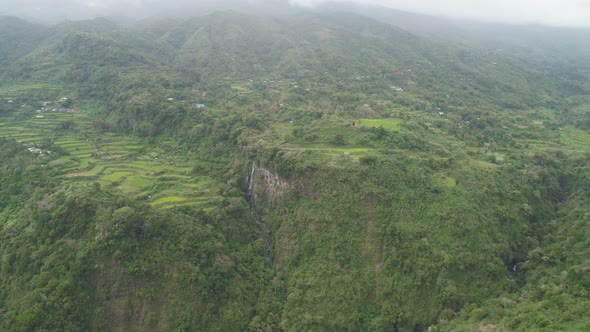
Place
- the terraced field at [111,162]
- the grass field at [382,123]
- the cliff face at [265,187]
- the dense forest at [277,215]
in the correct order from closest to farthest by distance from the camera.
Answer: the dense forest at [277,215], the terraced field at [111,162], the cliff face at [265,187], the grass field at [382,123]

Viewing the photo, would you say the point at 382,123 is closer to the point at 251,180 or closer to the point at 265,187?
the point at 265,187

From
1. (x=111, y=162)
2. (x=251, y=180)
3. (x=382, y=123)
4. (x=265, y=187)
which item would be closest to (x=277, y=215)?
(x=265, y=187)

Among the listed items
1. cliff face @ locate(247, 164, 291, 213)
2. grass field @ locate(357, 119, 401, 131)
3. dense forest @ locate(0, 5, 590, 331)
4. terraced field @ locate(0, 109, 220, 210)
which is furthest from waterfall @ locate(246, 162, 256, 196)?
grass field @ locate(357, 119, 401, 131)

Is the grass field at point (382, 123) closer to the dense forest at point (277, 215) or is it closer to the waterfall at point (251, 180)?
the dense forest at point (277, 215)

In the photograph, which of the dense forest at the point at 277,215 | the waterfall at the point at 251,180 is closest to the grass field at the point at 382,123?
the dense forest at the point at 277,215

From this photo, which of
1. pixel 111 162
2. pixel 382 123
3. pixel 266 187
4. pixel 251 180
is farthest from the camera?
pixel 382 123
